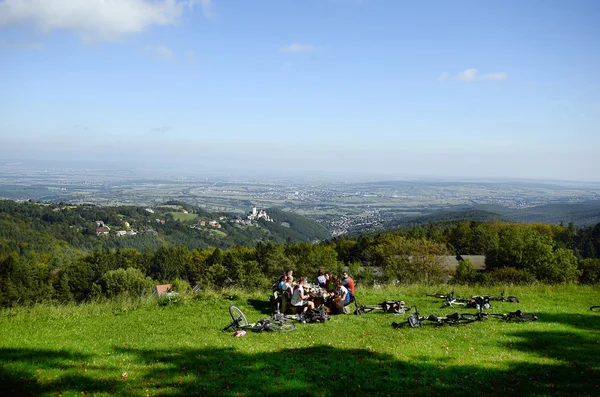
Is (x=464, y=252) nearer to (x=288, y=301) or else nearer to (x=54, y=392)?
(x=288, y=301)

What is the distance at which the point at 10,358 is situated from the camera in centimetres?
742

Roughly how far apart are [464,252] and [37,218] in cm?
10953

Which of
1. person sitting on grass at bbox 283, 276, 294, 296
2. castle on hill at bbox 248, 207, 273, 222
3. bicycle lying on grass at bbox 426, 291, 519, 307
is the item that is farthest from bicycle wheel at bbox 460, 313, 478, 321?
castle on hill at bbox 248, 207, 273, 222

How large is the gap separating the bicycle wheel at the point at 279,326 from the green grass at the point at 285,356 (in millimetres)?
355

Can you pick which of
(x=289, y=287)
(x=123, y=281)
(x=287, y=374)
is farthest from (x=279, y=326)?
(x=123, y=281)

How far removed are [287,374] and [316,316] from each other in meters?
5.31

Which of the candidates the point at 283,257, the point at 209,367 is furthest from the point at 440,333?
the point at 283,257

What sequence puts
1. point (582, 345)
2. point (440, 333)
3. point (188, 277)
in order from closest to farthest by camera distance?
point (582, 345)
point (440, 333)
point (188, 277)

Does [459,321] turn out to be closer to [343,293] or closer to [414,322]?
[414,322]

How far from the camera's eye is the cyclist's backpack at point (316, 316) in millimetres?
12055

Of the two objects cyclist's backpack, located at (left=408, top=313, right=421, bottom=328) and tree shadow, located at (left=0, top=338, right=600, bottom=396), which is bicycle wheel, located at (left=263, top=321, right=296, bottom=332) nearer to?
tree shadow, located at (left=0, top=338, right=600, bottom=396)

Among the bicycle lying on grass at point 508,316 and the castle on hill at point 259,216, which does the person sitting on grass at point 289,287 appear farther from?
the castle on hill at point 259,216

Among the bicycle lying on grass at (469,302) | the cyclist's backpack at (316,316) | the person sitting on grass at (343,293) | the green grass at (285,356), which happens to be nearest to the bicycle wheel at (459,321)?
the green grass at (285,356)

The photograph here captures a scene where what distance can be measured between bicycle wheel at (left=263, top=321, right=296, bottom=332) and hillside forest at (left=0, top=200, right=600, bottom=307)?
7644 millimetres
